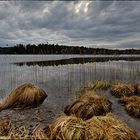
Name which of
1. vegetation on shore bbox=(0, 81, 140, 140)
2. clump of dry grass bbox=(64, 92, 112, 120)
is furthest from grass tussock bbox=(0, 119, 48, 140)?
clump of dry grass bbox=(64, 92, 112, 120)

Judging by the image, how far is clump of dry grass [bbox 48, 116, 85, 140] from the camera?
7.27m

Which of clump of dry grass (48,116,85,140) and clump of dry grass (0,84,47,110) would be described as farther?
clump of dry grass (0,84,47,110)

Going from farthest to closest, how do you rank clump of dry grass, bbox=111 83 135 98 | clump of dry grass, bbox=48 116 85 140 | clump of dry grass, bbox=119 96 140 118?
1. clump of dry grass, bbox=111 83 135 98
2. clump of dry grass, bbox=119 96 140 118
3. clump of dry grass, bbox=48 116 85 140

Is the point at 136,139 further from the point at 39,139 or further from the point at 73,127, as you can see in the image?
the point at 39,139

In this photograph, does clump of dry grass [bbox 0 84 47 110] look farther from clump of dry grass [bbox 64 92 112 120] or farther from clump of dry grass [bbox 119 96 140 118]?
clump of dry grass [bbox 119 96 140 118]

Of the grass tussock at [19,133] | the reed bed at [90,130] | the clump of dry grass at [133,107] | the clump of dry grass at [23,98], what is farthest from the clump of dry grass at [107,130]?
the clump of dry grass at [23,98]

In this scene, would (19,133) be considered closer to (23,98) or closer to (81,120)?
(81,120)

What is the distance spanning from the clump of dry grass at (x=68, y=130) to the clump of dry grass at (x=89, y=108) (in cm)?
338

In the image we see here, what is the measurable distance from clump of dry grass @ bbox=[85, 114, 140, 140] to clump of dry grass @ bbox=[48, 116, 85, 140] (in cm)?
22

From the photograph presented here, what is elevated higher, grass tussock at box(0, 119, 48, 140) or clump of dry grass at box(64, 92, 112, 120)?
grass tussock at box(0, 119, 48, 140)

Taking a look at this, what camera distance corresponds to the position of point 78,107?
1189 centimetres

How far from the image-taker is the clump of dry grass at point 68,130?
23.9 ft

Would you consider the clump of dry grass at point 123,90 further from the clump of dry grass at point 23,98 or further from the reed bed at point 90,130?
the reed bed at point 90,130

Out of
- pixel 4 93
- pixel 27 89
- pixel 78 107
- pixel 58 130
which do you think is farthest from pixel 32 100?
pixel 58 130
